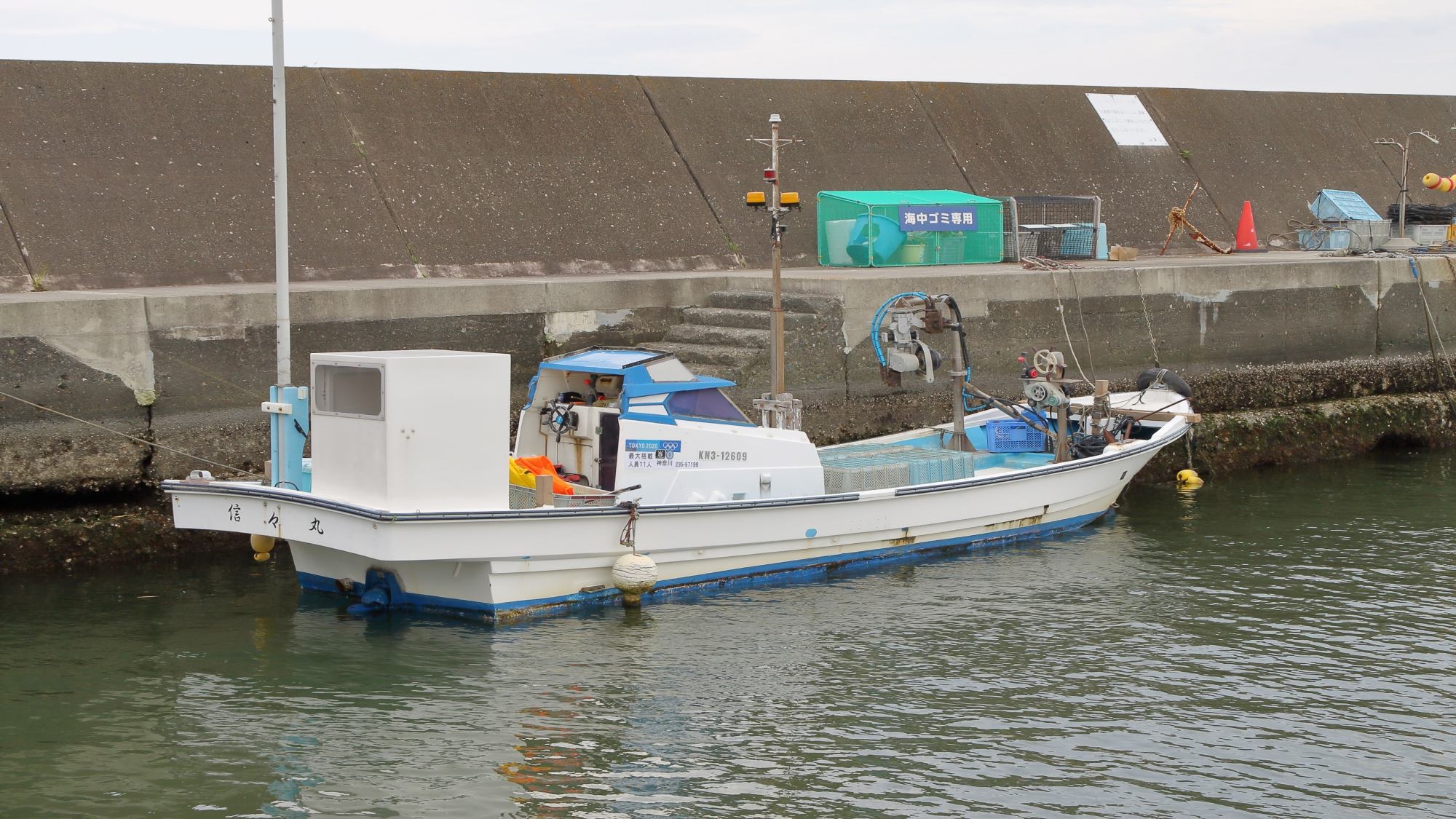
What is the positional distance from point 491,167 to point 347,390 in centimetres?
717

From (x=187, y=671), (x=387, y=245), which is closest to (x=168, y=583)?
(x=187, y=671)

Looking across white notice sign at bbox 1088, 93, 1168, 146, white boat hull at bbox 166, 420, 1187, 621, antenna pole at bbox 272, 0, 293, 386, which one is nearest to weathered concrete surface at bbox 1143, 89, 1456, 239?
white notice sign at bbox 1088, 93, 1168, 146

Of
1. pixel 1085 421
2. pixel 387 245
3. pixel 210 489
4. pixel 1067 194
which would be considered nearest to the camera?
pixel 210 489

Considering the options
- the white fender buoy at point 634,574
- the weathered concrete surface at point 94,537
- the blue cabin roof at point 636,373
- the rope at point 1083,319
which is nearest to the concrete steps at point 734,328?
the blue cabin roof at point 636,373

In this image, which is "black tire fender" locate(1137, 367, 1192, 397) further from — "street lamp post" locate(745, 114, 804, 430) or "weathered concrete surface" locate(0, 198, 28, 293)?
"weathered concrete surface" locate(0, 198, 28, 293)

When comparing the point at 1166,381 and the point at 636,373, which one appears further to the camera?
the point at 1166,381

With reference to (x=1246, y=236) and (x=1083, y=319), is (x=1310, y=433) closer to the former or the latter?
(x=1083, y=319)

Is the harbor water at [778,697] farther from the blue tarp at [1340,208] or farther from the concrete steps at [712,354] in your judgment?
the blue tarp at [1340,208]

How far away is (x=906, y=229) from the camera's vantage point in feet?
55.4

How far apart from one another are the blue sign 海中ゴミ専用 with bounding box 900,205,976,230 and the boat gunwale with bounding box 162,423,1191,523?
5614 millimetres

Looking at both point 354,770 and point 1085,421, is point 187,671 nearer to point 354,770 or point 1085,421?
point 354,770

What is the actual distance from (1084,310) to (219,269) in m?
8.41

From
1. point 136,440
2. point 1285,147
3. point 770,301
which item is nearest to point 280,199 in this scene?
point 136,440

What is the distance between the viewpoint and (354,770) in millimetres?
7199
